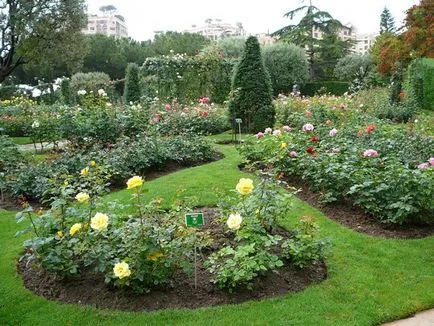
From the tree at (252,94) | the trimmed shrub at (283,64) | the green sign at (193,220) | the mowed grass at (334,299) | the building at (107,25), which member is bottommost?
the mowed grass at (334,299)

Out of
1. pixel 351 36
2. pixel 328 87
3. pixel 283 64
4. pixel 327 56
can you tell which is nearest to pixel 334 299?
pixel 283 64

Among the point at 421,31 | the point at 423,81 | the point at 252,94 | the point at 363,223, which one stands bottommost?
the point at 363,223

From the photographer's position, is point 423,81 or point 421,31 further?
point 421,31

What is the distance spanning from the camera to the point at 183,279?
11.5 feet

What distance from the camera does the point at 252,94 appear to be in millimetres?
10469

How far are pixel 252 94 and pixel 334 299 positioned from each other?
765 cm

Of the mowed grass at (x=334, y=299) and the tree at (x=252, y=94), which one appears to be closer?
the mowed grass at (x=334, y=299)

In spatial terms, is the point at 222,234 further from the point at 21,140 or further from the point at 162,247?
the point at 21,140

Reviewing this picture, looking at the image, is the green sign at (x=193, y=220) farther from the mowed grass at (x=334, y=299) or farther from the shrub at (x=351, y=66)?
the shrub at (x=351, y=66)

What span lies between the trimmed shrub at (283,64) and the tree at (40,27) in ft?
37.9

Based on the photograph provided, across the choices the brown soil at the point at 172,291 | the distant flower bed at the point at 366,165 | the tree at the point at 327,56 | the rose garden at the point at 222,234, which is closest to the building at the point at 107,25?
the tree at the point at 327,56

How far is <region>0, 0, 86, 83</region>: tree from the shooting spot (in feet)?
47.0

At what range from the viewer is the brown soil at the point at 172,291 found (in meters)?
3.23

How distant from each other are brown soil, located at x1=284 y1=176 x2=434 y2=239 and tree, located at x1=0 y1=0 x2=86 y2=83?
40.1 feet
